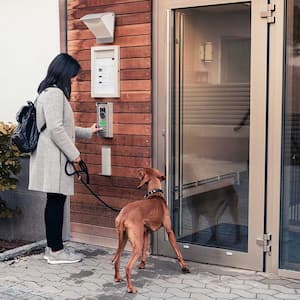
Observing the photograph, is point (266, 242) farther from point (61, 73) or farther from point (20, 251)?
point (20, 251)

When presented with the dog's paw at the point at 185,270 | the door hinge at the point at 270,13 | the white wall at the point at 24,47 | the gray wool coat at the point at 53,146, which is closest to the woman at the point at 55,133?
the gray wool coat at the point at 53,146

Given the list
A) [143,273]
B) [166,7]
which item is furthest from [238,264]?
[166,7]

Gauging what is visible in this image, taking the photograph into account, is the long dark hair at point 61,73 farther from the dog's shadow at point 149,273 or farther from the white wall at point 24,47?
the dog's shadow at point 149,273

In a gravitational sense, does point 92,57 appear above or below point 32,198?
above

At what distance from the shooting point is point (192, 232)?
5820 millimetres

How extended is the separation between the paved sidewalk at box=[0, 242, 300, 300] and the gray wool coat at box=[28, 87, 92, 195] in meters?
0.76

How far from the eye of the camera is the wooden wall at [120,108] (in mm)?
5871

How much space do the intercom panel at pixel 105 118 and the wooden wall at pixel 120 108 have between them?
50 mm

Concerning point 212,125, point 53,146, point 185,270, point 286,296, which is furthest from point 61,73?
point 286,296

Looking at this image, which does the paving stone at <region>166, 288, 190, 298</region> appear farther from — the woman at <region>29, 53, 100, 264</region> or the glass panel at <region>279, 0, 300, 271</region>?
the woman at <region>29, 53, 100, 264</region>

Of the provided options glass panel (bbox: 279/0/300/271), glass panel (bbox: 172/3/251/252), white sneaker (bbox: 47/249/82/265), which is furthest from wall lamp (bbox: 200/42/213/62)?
white sneaker (bbox: 47/249/82/265)

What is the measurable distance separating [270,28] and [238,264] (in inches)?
82.3

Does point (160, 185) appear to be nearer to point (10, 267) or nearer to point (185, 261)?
point (185, 261)

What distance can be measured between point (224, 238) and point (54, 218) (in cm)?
159
